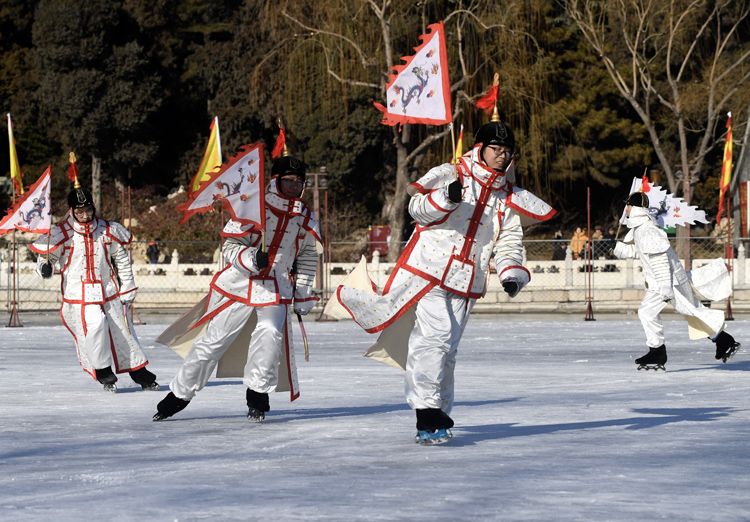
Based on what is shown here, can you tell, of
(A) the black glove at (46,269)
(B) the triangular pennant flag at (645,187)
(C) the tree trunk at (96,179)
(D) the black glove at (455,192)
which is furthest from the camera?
(C) the tree trunk at (96,179)

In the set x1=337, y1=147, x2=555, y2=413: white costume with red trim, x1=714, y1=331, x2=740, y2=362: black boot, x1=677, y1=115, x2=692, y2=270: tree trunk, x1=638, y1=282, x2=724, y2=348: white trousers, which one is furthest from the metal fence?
x1=337, y1=147, x2=555, y2=413: white costume with red trim

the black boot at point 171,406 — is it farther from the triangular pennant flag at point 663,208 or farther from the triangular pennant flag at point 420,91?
the triangular pennant flag at point 663,208

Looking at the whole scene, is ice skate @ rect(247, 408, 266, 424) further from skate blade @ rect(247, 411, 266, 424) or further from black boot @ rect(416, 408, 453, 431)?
black boot @ rect(416, 408, 453, 431)

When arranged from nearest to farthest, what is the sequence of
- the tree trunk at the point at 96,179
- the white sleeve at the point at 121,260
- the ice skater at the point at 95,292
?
the ice skater at the point at 95,292 → the white sleeve at the point at 121,260 → the tree trunk at the point at 96,179

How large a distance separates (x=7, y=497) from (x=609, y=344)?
1144cm

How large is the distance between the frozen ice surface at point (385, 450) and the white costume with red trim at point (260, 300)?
0.34 m

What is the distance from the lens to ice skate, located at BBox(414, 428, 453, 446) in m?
8.21

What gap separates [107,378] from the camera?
12.0 meters

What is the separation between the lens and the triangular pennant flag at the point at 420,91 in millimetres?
9297

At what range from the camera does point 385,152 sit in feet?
141

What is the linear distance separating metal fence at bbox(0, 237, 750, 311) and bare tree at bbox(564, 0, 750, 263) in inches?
248

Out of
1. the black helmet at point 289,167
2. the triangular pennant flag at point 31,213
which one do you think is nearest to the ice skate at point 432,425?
the black helmet at point 289,167

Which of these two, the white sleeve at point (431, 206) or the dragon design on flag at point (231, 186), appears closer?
the white sleeve at point (431, 206)

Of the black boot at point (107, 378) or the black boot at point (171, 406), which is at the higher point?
the black boot at point (171, 406)
